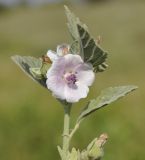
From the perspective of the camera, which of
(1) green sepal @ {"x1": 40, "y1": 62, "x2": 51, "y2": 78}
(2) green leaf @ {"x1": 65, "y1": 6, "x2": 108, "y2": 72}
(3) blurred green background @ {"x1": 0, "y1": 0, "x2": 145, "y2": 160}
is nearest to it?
(2) green leaf @ {"x1": 65, "y1": 6, "x2": 108, "y2": 72}

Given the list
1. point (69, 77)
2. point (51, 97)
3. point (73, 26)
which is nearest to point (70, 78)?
point (69, 77)

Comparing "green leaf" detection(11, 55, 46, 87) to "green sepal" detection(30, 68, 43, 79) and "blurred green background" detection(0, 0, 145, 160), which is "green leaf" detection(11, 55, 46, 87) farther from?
"blurred green background" detection(0, 0, 145, 160)

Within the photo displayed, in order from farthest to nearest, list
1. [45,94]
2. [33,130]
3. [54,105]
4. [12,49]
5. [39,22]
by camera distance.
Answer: [39,22]
[12,49]
[45,94]
[54,105]
[33,130]

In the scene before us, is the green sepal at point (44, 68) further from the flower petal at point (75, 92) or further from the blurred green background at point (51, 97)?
the blurred green background at point (51, 97)

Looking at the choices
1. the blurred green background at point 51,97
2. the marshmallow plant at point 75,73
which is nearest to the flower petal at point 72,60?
the marshmallow plant at point 75,73

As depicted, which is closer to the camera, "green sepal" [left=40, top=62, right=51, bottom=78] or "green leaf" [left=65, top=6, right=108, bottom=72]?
"green leaf" [left=65, top=6, right=108, bottom=72]

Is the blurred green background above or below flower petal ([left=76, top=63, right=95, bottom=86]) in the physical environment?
below

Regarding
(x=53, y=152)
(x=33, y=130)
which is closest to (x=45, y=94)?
(x=33, y=130)

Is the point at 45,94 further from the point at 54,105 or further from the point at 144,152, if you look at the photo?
the point at 144,152

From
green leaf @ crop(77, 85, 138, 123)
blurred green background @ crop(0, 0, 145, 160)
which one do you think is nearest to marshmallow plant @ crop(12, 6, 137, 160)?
green leaf @ crop(77, 85, 138, 123)
